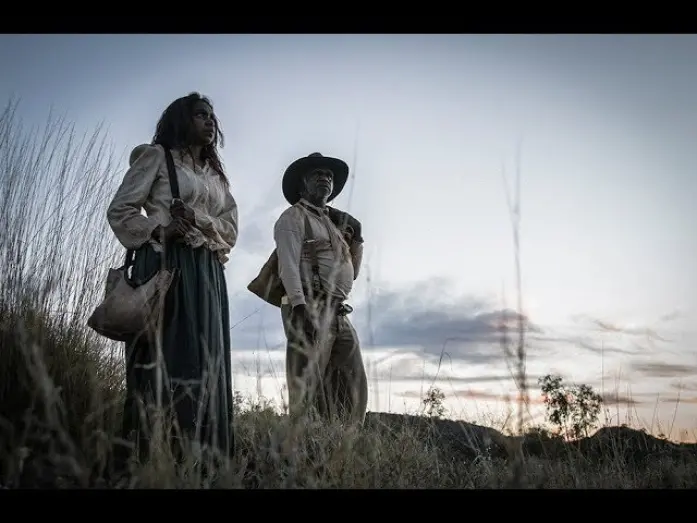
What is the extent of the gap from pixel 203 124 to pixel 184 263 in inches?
28.1

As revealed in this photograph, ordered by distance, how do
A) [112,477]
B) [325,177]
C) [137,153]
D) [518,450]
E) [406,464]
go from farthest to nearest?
[325,177] < [406,464] < [137,153] < [112,477] < [518,450]

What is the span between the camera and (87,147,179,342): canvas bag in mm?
2891

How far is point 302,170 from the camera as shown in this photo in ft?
15.9

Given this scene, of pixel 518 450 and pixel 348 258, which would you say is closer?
pixel 518 450

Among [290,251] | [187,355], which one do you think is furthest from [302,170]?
[187,355]

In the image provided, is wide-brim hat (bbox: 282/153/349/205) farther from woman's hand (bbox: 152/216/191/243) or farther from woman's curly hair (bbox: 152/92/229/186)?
woman's hand (bbox: 152/216/191/243)

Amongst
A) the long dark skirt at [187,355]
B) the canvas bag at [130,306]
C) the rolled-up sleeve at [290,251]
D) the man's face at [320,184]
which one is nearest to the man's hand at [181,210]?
the long dark skirt at [187,355]

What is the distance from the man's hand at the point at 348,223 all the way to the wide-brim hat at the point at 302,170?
35 cm

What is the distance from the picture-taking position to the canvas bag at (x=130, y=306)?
2891 millimetres
